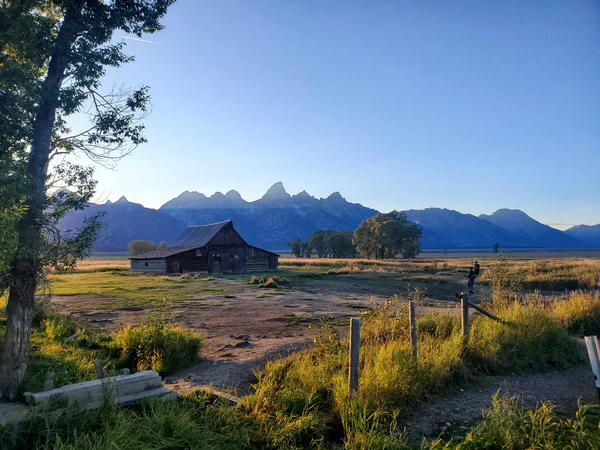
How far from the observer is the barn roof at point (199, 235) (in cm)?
4716

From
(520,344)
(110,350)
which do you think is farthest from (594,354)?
(110,350)

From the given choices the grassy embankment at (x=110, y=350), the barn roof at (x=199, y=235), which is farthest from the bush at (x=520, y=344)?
the barn roof at (x=199, y=235)

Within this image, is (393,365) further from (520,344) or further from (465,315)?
(520,344)

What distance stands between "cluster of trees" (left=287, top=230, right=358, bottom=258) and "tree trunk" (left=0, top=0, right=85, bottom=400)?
96581mm

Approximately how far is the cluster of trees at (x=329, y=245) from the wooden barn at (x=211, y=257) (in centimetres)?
5259

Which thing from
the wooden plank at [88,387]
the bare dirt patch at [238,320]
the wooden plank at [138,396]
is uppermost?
the wooden plank at [88,387]

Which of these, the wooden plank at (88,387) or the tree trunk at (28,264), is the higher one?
the tree trunk at (28,264)

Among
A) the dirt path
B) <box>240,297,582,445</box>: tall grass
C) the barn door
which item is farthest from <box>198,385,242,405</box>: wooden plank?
the barn door

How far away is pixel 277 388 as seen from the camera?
606cm

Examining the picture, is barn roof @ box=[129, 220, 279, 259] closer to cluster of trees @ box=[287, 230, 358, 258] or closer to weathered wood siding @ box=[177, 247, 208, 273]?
weathered wood siding @ box=[177, 247, 208, 273]

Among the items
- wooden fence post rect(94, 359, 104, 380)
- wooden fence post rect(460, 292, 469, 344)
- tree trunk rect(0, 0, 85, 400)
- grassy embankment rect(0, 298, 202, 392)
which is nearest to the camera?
tree trunk rect(0, 0, 85, 400)

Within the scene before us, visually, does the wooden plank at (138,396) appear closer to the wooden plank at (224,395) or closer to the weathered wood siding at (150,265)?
the wooden plank at (224,395)

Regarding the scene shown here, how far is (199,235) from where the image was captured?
166ft

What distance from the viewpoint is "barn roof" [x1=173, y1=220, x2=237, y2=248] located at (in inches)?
1857
